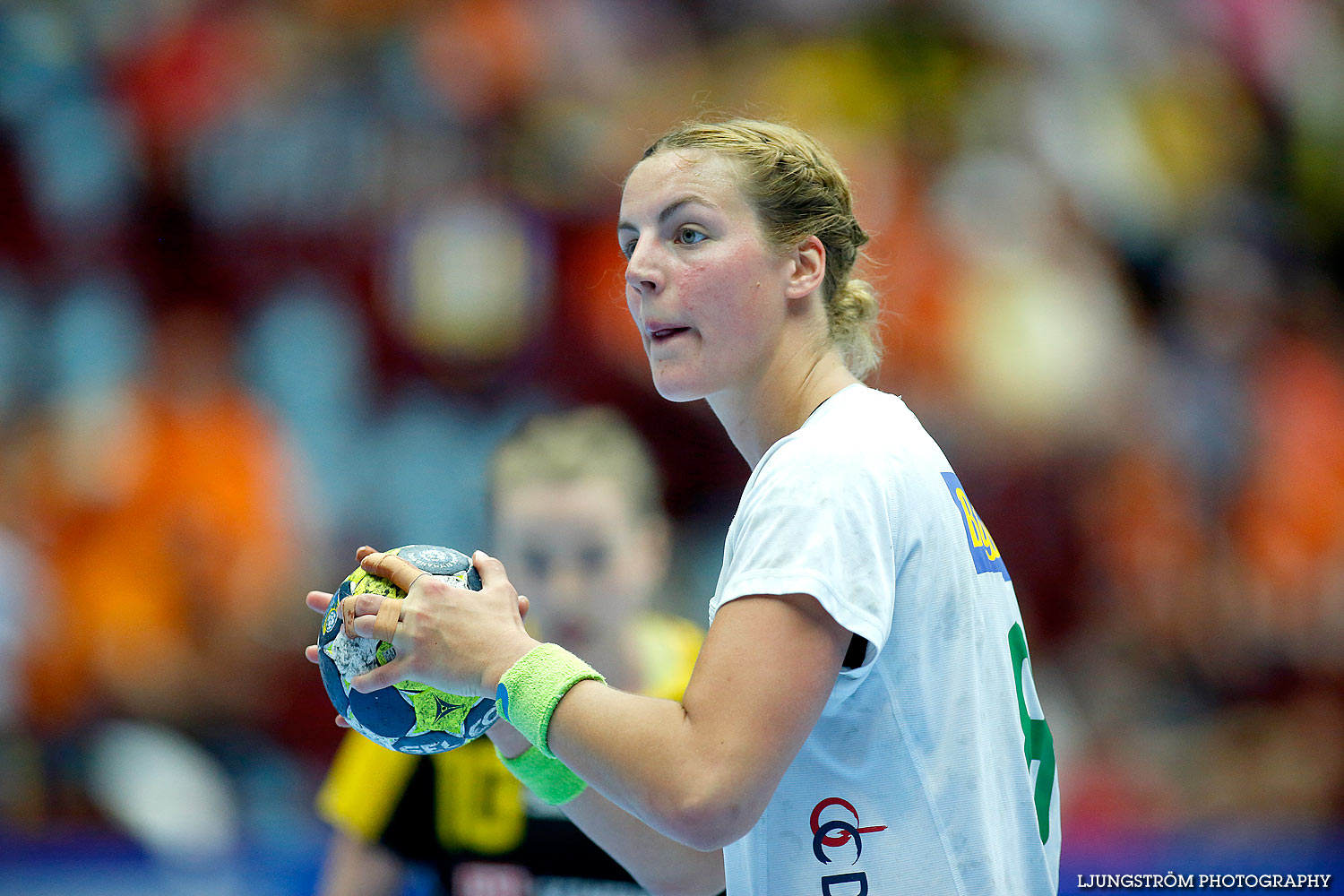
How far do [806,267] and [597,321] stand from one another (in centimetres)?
541

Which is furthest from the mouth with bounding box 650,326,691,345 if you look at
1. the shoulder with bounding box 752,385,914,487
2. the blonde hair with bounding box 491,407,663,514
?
the blonde hair with bounding box 491,407,663,514

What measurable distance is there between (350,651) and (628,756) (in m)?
0.65

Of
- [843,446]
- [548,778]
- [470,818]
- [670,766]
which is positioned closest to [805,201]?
[843,446]

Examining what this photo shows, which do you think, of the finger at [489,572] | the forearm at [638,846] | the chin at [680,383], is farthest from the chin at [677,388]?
the forearm at [638,846]

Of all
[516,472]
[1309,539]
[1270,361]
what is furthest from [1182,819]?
[516,472]

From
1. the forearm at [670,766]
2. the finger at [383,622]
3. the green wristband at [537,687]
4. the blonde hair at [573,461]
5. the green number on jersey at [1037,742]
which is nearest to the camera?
the forearm at [670,766]

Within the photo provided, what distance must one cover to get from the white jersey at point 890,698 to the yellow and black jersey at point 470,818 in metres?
1.83

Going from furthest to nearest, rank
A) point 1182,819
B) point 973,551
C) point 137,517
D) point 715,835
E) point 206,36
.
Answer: point 206,36, point 137,517, point 1182,819, point 973,551, point 715,835

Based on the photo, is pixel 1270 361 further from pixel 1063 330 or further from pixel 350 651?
pixel 350 651

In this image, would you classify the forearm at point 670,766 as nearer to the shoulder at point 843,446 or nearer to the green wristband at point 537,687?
the green wristband at point 537,687

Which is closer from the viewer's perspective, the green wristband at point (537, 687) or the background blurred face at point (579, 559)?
the green wristband at point (537, 687)

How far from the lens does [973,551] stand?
6.78ft

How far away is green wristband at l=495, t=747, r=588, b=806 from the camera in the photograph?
244 centimetres

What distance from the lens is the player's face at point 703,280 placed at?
7.07ft
